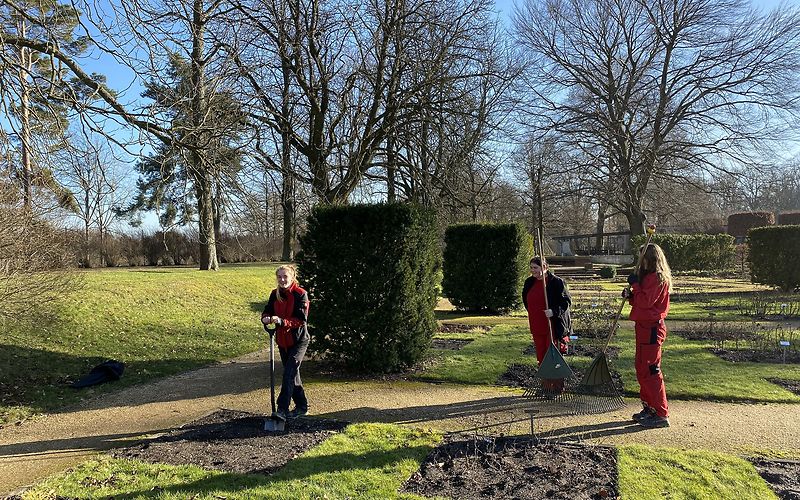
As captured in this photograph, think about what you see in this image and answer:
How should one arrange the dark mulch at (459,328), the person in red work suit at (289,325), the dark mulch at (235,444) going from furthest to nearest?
1. the dark mulch at (459,328)
2. the person in red work suit at (289,325)
3. the dark mulch at (235,444)

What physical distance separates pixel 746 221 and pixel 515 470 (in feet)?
150

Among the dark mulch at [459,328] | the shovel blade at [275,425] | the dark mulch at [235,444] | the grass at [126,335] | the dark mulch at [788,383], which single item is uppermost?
the grass at [126,335]

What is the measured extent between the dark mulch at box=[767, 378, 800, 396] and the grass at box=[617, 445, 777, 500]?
10.3 ft

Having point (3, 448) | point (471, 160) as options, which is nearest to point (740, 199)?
point (471, 160)

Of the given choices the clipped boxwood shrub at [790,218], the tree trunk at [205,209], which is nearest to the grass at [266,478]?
the tree trunk at [205,209]

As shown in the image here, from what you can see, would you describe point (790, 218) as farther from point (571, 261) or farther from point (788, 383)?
point (788, 383)

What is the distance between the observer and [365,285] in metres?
7.53

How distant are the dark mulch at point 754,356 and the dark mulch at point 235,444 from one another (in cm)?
679

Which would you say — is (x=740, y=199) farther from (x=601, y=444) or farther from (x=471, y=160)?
(x=601, y=444)

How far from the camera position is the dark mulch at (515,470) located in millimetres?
3830

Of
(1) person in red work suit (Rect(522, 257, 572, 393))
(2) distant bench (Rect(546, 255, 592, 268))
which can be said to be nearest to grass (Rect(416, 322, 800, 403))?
(1) person in red work suit (Rect(522, 257, 572, 393))

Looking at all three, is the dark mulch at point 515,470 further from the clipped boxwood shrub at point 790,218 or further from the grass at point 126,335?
the clipped boxwood shrub at point 790,218

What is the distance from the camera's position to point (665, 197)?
33500mm

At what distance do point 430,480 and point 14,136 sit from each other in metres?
5.67
